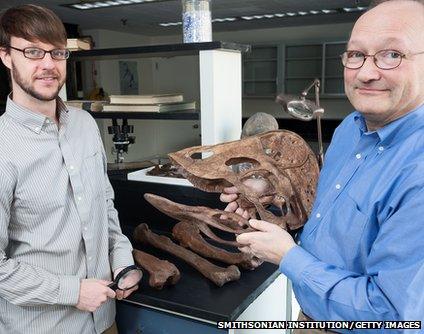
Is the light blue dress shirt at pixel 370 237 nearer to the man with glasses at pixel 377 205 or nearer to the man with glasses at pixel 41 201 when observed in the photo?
the man with glasses at pixel 377 205

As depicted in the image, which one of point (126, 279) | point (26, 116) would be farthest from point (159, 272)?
point (26, 116)

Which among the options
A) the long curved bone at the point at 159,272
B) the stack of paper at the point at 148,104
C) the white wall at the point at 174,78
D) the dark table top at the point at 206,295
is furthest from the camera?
the white wall at the point at 174,78

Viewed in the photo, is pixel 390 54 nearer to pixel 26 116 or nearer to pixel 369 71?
pixel 369 71

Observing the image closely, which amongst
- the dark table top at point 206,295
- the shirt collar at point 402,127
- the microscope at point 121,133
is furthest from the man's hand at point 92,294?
the microscope at point 121,133

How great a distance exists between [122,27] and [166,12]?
5.84 feet

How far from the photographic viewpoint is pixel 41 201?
1069 mm

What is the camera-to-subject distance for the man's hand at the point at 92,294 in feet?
3.62

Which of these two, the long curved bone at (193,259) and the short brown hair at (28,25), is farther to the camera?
the long curved bone at (193,259)

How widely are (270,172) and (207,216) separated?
24cm

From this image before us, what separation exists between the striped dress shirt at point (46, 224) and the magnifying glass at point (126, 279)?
51 millimetres

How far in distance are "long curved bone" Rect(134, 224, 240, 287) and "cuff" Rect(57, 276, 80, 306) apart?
1.35 feet

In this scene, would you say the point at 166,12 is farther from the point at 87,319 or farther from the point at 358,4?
the point at 87,319

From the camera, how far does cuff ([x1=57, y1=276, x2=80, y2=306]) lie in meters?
1.07

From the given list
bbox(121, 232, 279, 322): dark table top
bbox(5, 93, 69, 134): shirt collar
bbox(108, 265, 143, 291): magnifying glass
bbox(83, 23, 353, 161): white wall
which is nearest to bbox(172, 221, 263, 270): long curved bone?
bbox(121, 232, 279, 322): dark table top
